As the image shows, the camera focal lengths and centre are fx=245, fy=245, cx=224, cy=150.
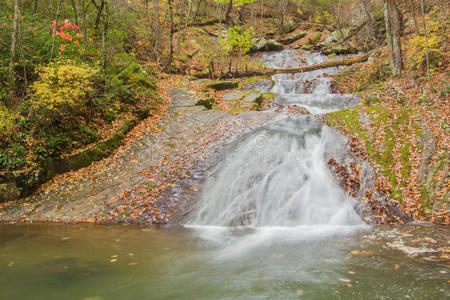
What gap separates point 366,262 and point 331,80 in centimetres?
1369

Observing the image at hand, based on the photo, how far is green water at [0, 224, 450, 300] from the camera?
9.55 feet

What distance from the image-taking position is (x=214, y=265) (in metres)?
3.84

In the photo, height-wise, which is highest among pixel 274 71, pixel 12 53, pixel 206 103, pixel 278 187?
pixel 274 71

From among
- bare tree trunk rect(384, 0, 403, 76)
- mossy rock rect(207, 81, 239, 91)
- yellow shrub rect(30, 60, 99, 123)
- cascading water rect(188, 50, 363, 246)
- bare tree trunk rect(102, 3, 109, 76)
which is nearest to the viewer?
cascading water rect(188, 50, 363, 246)

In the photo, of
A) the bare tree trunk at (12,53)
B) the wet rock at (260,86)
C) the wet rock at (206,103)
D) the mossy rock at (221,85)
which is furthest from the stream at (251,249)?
the wet rock at (260,86)

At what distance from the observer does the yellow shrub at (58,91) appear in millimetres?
7508

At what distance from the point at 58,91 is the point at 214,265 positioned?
7309 millimetres

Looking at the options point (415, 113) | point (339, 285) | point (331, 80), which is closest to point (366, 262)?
point (339, 285)

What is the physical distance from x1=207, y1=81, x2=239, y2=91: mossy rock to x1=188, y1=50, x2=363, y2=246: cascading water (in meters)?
6.69

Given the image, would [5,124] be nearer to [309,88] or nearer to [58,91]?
[58,91]

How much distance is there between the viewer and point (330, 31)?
25.2 meters

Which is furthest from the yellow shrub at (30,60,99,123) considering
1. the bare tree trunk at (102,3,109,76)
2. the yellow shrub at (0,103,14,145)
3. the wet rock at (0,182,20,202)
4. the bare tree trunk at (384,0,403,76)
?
the bare tree trunk at (384,0,403,76)

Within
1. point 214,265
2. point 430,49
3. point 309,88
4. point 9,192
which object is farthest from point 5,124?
point 430,49

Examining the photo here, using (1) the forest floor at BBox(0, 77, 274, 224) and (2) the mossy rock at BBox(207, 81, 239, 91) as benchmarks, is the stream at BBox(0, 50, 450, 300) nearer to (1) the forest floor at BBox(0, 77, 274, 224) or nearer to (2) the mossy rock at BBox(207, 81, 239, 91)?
(1) the forest floor at BBox(0, 77, 274, 224)
